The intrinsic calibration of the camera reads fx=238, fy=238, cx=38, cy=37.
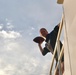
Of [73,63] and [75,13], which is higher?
[75,13]

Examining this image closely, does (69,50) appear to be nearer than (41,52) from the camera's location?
Yes

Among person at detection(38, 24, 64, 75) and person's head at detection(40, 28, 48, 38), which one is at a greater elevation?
person's head at detection(40, 28, 48, 38)

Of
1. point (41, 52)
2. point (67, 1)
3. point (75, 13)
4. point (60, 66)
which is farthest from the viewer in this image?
point (41, 52)

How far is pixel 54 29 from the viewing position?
527 centimetres

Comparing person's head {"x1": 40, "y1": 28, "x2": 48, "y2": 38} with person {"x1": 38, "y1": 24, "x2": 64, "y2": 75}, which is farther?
person's head {"x1": 40, "y1": 28, "x2": 48, "y2": 38}

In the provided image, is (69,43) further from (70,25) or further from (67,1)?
(67,1)

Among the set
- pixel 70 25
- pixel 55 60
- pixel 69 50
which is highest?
pixel 55 60

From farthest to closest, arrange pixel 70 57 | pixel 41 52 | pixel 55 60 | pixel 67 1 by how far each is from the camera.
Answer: pixel 41 52 → pixel 55 60 → pixel 67 1 → pixel 70 57

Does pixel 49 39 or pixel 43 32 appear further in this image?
pixel 43 32

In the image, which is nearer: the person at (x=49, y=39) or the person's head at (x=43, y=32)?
the person at (x=49, y=39)

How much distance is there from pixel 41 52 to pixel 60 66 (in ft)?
6.03

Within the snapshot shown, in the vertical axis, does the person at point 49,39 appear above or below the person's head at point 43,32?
below

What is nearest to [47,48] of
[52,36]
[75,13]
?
[52,36]

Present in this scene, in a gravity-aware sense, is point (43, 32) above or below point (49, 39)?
Result: above
